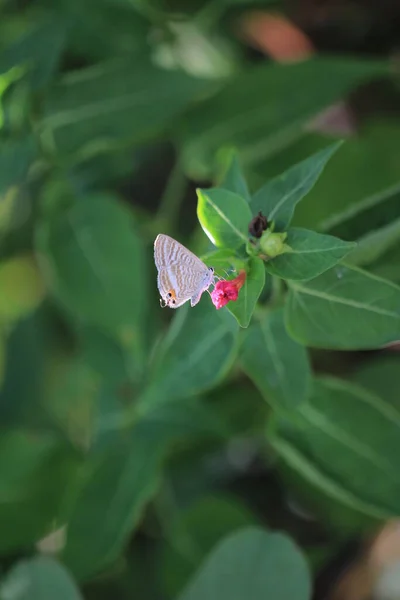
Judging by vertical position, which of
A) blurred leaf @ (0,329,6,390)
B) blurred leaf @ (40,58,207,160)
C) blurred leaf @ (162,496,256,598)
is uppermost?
blurred leaf @ (40,58,207,160)

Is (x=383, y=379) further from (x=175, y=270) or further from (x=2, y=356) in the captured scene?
(x=2, y=356)

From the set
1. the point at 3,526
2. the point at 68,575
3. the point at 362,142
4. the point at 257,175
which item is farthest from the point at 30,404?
Answer: the point at 362,142

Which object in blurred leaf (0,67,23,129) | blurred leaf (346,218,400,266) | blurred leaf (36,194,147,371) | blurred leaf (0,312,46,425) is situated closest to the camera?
blurred leaf (346,218,400,266)

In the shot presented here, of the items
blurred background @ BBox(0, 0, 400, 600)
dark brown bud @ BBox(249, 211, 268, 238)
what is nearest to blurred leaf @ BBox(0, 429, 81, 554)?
blurred background @ BBox(0, 0, 400, 600)

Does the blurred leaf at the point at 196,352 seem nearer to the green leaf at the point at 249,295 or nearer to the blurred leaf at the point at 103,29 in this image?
the green leaf at the point at 249,295

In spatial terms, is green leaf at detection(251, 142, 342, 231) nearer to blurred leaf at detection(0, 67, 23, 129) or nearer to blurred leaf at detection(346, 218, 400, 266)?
blurred leaf at detection(346, 218, 400, 266)

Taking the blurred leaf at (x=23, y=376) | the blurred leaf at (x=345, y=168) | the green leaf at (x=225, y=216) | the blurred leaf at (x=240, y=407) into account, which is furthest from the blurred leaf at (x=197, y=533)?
the green leaf at (x=225, y=216)
